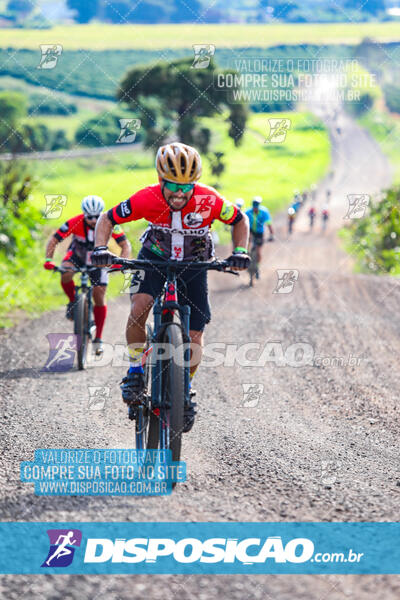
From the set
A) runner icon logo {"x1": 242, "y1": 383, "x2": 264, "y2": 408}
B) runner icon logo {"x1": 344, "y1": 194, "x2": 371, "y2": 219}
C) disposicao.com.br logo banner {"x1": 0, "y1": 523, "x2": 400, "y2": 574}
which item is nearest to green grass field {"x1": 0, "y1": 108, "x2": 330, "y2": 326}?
runner icon logo {"x1": 344, "y1": 194, "x2": 371, "y2": 219}

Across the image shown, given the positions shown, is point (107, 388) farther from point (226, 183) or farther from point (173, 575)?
point (226, 183)

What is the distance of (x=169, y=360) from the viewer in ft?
16.4

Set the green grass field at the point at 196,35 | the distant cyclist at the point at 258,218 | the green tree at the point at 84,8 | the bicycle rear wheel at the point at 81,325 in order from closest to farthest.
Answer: the bicycle rear wheel at the point at 81,325
the distant cyclist at the point at 258,218
the green grass field at the point at 196,35
the green tree at the point at 84,8

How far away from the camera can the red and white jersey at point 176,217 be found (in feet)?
17.9

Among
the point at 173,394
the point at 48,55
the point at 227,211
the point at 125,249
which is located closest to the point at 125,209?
the point at 227,211

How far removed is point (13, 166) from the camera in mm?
20984

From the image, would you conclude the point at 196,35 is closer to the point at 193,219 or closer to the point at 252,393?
the point at 252,393

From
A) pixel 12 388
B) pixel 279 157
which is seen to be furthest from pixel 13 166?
pixel 279 157

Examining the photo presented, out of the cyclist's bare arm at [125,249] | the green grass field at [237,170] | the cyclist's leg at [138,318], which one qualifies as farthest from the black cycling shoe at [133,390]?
the green grass field at [237,170]

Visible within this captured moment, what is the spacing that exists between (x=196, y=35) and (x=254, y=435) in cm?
5098

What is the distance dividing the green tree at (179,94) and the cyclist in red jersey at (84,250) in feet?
91.1

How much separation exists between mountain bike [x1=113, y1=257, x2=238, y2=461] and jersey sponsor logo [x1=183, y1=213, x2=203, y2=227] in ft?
1.47

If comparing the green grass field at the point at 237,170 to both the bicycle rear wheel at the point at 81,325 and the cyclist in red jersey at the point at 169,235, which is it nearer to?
the bicycle rear wheel at the point at 81,325

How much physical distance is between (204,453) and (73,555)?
233 centimetres
